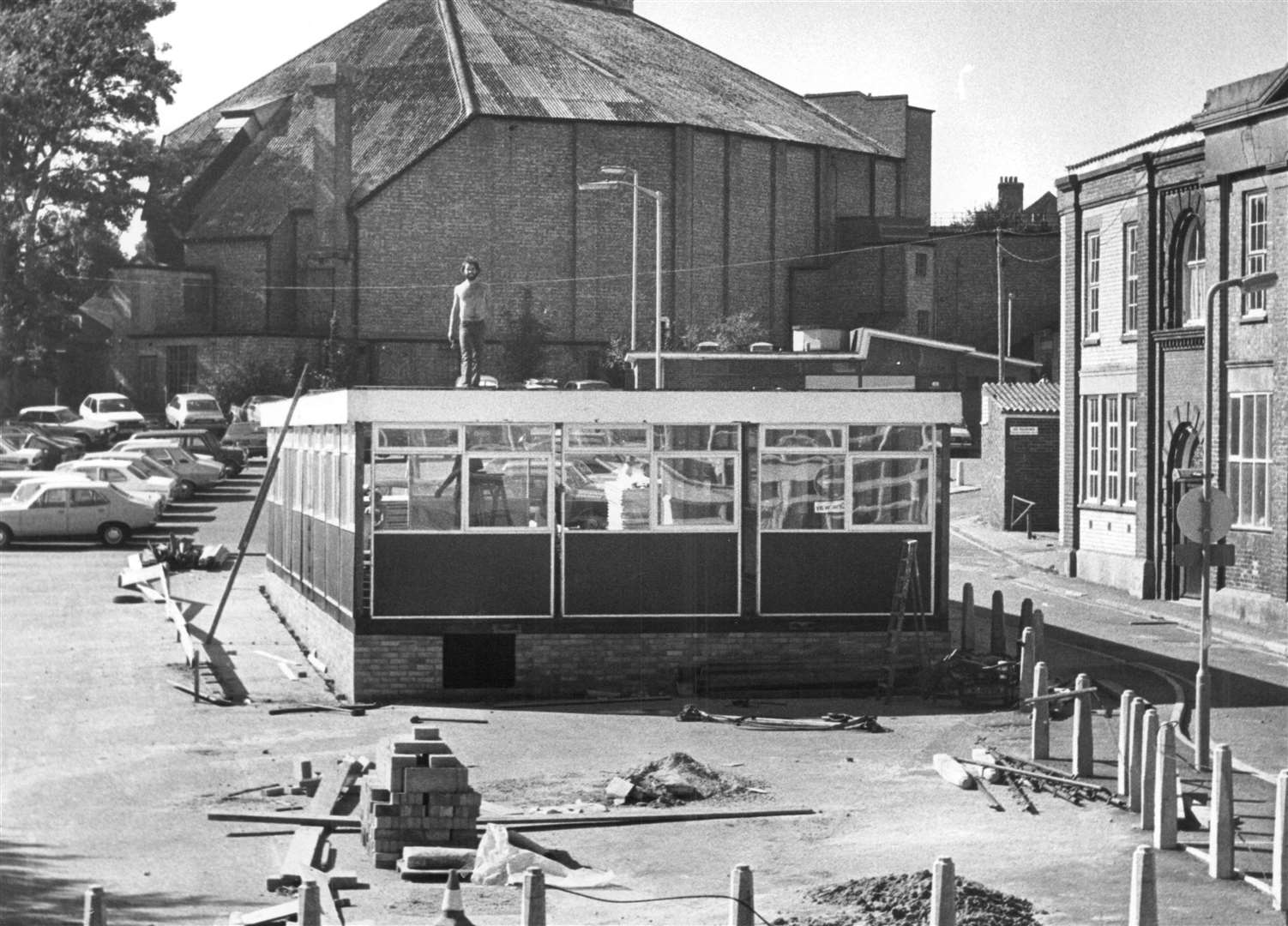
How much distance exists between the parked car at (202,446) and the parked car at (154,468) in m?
4.46

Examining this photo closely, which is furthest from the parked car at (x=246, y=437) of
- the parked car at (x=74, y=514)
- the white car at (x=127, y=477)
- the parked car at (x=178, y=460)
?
the parked car at (x=74, y=514)

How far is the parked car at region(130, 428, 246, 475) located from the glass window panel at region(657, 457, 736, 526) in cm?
3897

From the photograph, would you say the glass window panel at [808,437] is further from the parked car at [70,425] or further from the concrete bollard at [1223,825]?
the parked car at [70,425]

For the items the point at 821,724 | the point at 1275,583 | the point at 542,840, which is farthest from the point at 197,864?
the point at 1275,583

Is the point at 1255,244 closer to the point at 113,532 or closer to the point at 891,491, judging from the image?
the point at 891,491

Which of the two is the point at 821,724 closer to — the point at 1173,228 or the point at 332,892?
the point at 332,892

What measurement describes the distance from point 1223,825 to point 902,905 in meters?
2.83

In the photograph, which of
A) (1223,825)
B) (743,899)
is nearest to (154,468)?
(1223,825)

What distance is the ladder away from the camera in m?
24.9

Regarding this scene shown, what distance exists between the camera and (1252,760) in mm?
19953

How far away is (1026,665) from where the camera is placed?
77.5ft

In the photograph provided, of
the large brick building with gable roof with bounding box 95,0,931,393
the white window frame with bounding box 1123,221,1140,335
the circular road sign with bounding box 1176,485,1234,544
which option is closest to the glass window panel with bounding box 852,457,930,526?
the circular road sign with bounding box 1176,485,1234,544

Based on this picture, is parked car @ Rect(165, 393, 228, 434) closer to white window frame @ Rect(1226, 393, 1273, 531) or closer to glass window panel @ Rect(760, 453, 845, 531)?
white window frame @ Rect(1226, 393, 1273, 531)

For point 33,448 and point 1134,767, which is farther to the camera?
point 33,448
